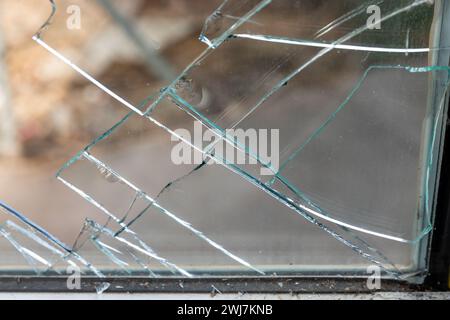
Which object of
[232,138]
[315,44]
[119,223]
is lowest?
[119,223]

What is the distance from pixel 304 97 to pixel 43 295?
31.7 inches

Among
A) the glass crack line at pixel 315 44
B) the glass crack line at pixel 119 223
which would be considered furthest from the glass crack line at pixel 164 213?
the glass crack line at pixel 315 44

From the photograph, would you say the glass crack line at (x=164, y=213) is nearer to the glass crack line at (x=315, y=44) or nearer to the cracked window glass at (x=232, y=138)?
the cracked window glass at (x=232, y=138)

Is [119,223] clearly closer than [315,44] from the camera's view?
No

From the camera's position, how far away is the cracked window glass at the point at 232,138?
3.61 feet

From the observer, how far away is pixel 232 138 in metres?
1.17

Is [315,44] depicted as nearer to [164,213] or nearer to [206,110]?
[206,110]

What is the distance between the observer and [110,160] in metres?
1.21

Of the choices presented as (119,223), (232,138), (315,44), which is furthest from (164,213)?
(315,44)
